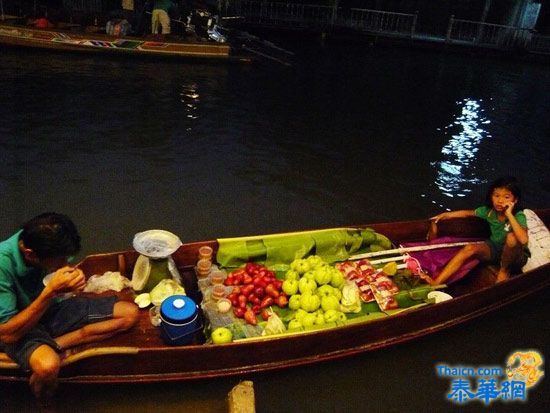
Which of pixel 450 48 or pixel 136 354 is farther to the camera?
pixel 450 48

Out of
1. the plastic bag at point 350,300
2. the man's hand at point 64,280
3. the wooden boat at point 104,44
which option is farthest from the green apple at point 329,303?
the wooden boat at point 104,44

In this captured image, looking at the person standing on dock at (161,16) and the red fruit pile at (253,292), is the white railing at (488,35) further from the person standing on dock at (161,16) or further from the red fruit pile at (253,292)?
the red fruit pile at (253,292)

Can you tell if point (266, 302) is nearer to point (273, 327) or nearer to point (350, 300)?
point (273, 327)

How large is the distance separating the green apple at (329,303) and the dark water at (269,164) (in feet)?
2.29

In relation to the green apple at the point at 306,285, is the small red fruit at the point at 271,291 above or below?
below

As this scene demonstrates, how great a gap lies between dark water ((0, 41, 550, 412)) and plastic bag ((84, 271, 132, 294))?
1.05m

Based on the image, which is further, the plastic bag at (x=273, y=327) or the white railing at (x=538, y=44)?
the white railing at (x=538, y=44)

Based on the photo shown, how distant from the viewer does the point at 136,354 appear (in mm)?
3945

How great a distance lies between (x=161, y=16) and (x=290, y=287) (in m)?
16.4

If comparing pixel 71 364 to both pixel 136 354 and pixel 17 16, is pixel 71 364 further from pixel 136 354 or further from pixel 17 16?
pixel 17 16

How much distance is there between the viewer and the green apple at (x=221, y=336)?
14.4 feet

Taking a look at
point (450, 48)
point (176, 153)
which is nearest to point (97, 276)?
point (176, 153)

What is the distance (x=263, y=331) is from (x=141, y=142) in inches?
296

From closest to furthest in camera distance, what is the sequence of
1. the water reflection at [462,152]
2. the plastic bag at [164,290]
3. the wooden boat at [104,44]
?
the plastic bag at [164,290], the water reflection at [462,152], the wooden boat at [104,44]
